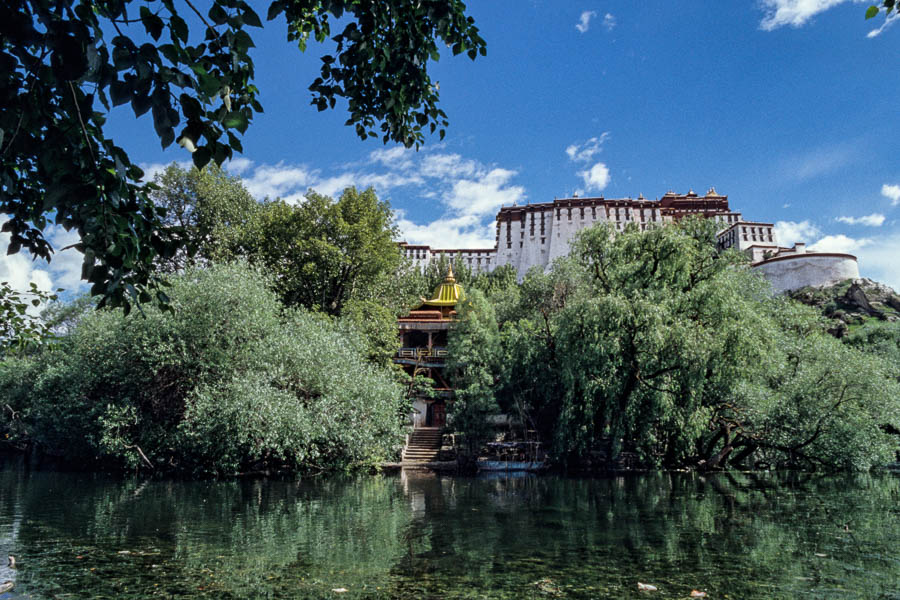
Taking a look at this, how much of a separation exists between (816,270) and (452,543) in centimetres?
5552

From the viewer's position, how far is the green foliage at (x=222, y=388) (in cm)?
1708

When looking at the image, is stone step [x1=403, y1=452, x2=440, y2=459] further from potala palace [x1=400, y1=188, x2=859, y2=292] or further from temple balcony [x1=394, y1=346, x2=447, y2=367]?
potala palace [x1=400, y1=188, x2=859, y2=292]

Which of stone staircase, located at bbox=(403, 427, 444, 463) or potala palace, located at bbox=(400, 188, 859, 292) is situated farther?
potala palace, located at bbox=(400, 188, 859, 292)

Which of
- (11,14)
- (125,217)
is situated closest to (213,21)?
(11,14)

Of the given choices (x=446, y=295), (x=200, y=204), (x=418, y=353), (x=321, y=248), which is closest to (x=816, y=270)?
(x=446, y=295)

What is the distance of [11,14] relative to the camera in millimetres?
2143

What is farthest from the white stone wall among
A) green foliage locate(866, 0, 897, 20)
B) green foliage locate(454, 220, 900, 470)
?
green foliage locate(866, 0, 897, 20)

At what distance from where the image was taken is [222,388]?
58.5ft

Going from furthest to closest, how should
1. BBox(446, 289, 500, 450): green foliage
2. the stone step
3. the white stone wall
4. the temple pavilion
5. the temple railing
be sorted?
1. the white stone wall
2. the temple railing
3. the temple pavilion
4. the stone step
5. BBox(446, 289, 500, 450): green foliage

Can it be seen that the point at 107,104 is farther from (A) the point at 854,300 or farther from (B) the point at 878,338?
(A) the point at 854,300

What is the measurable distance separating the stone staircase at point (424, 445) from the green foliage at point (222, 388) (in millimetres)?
4801

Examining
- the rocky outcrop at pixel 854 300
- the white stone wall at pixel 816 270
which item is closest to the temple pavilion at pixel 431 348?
the rocky outcrop at pixel 854 300

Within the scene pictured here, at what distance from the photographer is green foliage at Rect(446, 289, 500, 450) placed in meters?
24.0

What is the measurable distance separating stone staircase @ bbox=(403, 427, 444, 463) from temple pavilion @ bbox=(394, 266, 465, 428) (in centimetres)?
103
